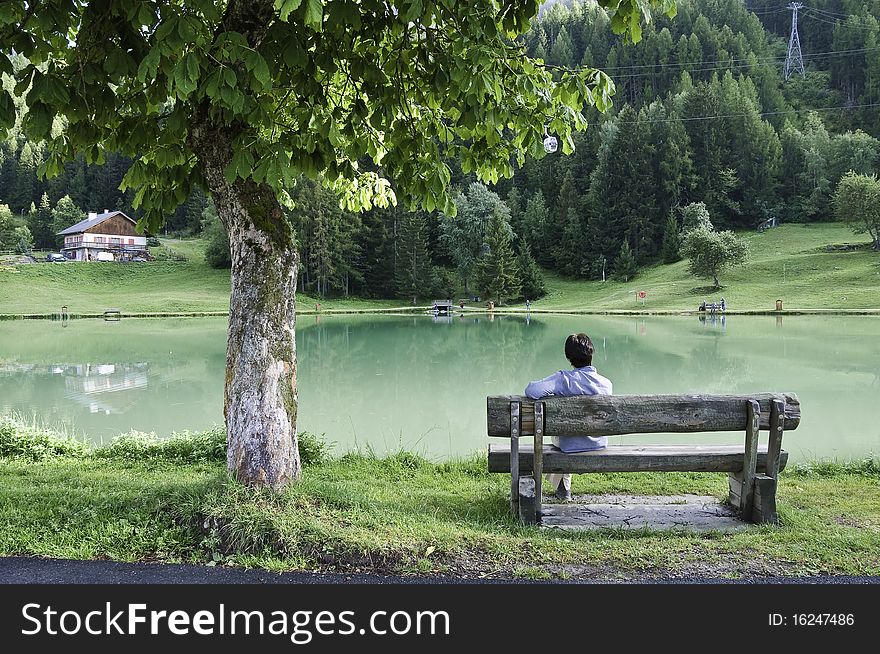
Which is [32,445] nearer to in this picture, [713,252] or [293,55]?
[293,55]

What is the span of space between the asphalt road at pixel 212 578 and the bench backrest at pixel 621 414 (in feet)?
4.09

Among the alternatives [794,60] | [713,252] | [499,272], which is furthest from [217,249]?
[794,60]

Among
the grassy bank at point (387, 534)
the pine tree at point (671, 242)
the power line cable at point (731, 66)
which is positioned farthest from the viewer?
the power line cable at point (731, 66)

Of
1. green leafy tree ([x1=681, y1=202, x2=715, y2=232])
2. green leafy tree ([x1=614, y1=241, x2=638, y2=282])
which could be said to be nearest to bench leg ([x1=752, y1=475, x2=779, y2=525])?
green leafy tree ([x1=614, y1=241, x2=638, y2=282])

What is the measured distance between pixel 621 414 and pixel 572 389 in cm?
51

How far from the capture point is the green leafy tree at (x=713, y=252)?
56.3m

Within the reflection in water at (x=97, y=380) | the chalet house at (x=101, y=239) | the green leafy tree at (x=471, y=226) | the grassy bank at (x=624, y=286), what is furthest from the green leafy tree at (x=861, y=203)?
the chalet house at (x=101, y=239)

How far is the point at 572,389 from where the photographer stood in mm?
5578

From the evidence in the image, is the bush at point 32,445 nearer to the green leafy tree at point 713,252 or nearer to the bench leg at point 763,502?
the bench leg at point 763,502

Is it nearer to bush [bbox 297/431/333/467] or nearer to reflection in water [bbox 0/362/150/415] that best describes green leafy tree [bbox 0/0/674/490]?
bush [bbox 297/431/333/467]

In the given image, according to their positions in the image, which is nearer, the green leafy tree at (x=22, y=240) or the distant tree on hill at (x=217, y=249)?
the distant tree on hill at (x=217, y=249)

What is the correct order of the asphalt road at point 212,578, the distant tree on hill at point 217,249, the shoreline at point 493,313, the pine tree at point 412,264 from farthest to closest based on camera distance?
the distant tree on hill at point 217,249
the pine tree at point 412,264
the shoreline at point 493,313
the asphalt road at point 212,578

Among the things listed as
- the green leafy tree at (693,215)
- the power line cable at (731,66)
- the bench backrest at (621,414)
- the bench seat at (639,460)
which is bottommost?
the bench seat at (639,460)

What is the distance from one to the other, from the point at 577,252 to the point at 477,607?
78.1 m
